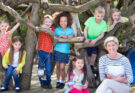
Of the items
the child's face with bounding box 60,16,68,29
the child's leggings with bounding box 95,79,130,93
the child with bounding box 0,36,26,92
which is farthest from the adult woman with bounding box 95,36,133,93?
the child with bounding box 0,36,26,92

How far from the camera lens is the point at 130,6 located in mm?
5984

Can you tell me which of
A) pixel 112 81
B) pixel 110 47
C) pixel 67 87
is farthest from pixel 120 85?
pixel 67 87

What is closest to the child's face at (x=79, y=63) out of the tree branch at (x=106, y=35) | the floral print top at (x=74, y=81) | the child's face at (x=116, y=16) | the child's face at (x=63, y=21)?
the floral print top at (x=74, y=81)

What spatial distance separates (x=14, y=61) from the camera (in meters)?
4.56

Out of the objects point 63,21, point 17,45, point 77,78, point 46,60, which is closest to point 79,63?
point 77,78

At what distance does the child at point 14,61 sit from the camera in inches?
177

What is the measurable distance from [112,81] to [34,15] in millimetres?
2115

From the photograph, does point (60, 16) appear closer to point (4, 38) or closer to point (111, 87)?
point (4, 38)

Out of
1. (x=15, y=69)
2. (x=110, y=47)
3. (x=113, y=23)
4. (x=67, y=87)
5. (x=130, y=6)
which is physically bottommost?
(x=67, y=87)

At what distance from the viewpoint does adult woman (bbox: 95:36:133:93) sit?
3.57 metres

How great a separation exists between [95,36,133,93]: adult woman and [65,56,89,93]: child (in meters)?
0.43

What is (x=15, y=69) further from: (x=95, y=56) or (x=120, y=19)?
(x=120, y=19)

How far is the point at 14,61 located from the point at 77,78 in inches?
51.4

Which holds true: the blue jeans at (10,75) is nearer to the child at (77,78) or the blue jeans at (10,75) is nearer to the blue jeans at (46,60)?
the blue jeans at (46,60)
